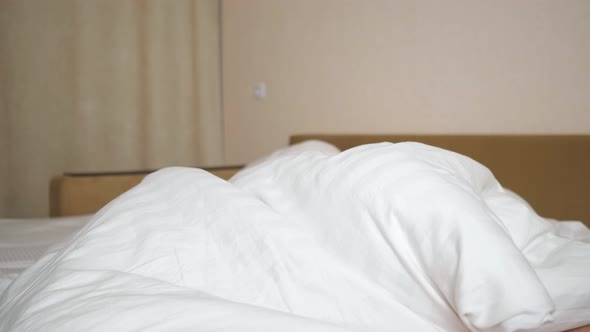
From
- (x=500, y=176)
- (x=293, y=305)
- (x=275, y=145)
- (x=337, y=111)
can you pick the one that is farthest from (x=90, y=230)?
(x=275, y=145)

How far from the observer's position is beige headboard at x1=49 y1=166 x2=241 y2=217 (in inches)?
78.5

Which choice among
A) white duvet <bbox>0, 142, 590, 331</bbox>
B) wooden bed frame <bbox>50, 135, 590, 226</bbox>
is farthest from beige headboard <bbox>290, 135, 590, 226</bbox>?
white duvet <bbox>0, 142, 590, 331</bbox>

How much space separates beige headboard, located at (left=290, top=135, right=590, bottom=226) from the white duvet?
0.67 metres

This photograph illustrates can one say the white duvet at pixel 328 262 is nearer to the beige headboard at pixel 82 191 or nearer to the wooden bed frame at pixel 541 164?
the wooden bed frame at pixel 541 164

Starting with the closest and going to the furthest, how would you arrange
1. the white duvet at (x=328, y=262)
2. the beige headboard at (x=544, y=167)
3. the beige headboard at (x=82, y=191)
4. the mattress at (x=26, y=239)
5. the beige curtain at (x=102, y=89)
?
the white duvet at (x=328, y=262)
the mattress at (x=26, y=239)
the beige headboard at (x=544, y=167)
the beige headboard at (x=82, y=191)
the beige curtain at (x=102, y=89)

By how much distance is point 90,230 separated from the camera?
0.82 meters

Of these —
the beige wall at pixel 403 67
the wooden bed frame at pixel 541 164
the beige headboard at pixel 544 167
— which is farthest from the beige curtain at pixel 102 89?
the beige headboard at pixel 544 167

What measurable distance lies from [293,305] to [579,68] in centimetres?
128

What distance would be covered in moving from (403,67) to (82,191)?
144 centimetres

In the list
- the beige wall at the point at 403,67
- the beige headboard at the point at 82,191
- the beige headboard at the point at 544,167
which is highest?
the beige wall at the point at 403,67

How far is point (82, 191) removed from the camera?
202 cm

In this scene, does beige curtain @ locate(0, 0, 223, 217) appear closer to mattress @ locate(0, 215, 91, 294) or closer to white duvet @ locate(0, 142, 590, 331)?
mattress @ locate(0, 215, 91, 294)

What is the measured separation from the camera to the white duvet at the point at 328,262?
55 centimetres

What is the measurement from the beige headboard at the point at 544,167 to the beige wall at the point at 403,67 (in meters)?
0.11
